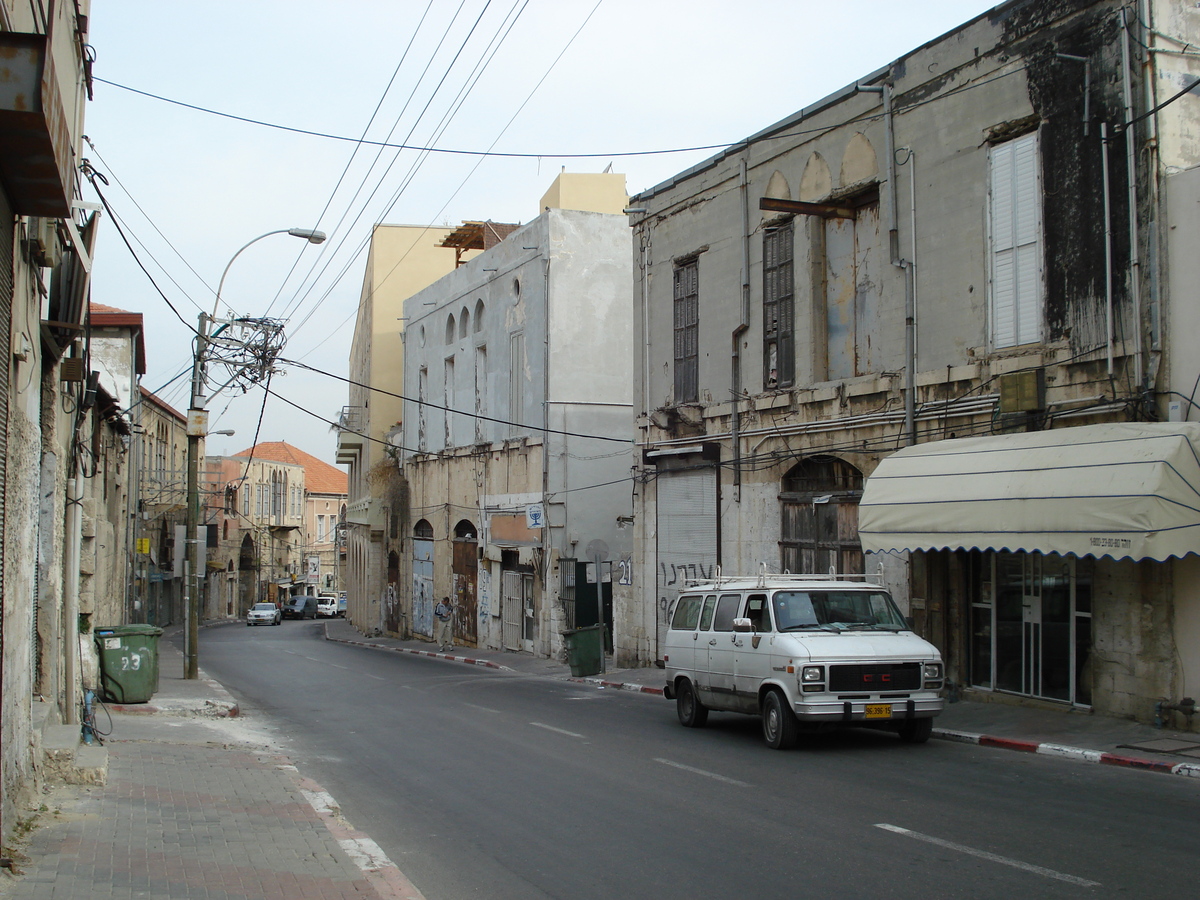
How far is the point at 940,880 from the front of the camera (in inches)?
273

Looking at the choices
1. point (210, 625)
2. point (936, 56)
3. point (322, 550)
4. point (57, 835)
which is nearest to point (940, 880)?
point (57, 835)

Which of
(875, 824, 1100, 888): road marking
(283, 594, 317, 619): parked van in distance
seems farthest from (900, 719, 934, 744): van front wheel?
(283, 594, 317, 619): parked van in distance

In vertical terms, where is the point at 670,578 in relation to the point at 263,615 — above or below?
above

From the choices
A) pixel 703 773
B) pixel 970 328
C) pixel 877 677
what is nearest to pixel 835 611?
pixel 877 677

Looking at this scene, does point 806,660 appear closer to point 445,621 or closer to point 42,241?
point 42,241

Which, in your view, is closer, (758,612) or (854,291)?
(758,612)

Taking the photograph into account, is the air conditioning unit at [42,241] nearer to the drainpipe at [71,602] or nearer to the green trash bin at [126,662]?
the drainpipe at [71,602]

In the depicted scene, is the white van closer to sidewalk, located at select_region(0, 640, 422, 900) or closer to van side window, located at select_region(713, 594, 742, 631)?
van side window, located at select_region(713, 594, 742, 631)

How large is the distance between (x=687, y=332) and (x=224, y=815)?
16.6 metres

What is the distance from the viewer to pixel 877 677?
12305 mm

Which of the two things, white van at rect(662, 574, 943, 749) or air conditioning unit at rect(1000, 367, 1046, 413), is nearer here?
white van at rect(662, 574, 943, 749)

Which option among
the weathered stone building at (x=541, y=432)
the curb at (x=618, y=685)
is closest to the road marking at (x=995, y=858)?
the curb at (x=618, y=685)

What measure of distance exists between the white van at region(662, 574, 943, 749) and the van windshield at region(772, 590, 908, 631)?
1 centimetres

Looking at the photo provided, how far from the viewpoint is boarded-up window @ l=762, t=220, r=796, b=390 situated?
67.7 ft
